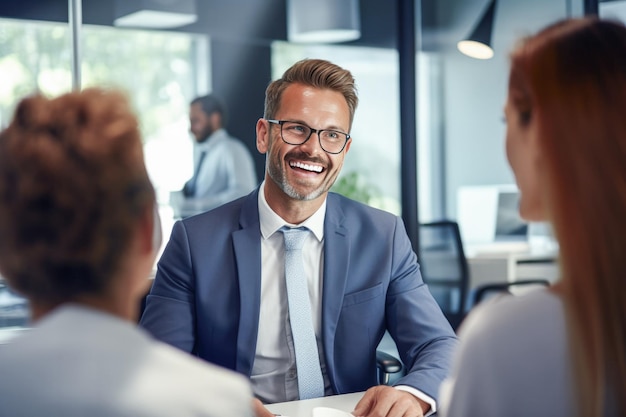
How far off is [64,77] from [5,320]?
5.92 feet

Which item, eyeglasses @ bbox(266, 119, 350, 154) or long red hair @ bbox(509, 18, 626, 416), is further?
eyeglasses @ bbox(266, 119, 350, 154)

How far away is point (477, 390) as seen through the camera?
1.07 metres

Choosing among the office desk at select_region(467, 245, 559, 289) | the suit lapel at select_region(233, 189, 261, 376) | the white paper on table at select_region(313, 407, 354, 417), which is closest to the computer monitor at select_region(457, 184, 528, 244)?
the office desk at select_region(467, 245, 559, 289)

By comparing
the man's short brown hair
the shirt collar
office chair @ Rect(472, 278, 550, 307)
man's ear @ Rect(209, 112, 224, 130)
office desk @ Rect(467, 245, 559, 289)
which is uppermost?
man's ear @ Rect(209, 112, 224, 130)

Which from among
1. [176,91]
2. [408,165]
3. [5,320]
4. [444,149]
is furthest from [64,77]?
[444,149]

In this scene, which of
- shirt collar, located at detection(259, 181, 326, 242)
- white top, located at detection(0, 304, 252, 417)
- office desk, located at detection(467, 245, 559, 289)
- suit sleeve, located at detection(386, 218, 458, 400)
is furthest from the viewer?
office desk, located at detection(467, 245, 559, 289)

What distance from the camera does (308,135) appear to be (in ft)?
8.31

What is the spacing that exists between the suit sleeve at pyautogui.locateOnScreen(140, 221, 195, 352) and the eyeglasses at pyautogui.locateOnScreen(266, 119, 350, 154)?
1.43ft

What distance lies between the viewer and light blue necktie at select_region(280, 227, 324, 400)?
2268mm

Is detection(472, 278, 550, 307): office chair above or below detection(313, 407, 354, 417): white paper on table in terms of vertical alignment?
below

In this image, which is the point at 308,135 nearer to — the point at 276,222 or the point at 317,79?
the point at 317,79

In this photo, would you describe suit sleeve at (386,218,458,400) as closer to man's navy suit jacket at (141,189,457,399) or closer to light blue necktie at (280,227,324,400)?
man's navy suit jacket at (141,189,457,399)

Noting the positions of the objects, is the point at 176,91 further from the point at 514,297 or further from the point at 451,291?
the point at 514,297

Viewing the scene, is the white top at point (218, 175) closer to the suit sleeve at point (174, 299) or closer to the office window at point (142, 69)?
the office window at point (142, 69)
